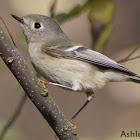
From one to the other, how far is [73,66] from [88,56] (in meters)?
0.09

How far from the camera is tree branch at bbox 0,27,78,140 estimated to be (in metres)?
1.07

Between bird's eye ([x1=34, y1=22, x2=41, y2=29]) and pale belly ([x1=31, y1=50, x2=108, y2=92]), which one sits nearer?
pale belly ([x1=31, y1=50, x2=108, y2=92])

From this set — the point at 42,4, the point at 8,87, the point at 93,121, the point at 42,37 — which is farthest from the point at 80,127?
the point at 42,37

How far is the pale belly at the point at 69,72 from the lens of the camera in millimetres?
1508

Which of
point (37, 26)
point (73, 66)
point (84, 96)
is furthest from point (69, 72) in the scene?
point (84, 96)

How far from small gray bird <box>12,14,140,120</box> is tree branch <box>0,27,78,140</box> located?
0.75 ft

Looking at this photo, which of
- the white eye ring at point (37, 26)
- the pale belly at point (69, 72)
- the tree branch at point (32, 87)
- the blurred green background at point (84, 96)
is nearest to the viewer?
the tree branch at point (32, 87)

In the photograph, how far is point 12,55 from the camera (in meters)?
1.08

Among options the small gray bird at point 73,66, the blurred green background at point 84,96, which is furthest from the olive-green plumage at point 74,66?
the blurred green background at point 84,96

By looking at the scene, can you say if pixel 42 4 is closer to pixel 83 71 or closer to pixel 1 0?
pixel 1 0

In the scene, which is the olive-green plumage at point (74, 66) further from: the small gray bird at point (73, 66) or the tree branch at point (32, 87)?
the tree branch at point (32, 87)

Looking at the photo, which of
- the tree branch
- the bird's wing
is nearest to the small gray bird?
the bird's wing

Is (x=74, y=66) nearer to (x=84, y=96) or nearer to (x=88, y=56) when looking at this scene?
(x=88, y=56)

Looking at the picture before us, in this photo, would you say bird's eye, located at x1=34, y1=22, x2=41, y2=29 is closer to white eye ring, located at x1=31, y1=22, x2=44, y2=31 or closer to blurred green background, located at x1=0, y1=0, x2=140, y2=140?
white eye ring, located at x1=31, y1=22, x2=44, y2=31
